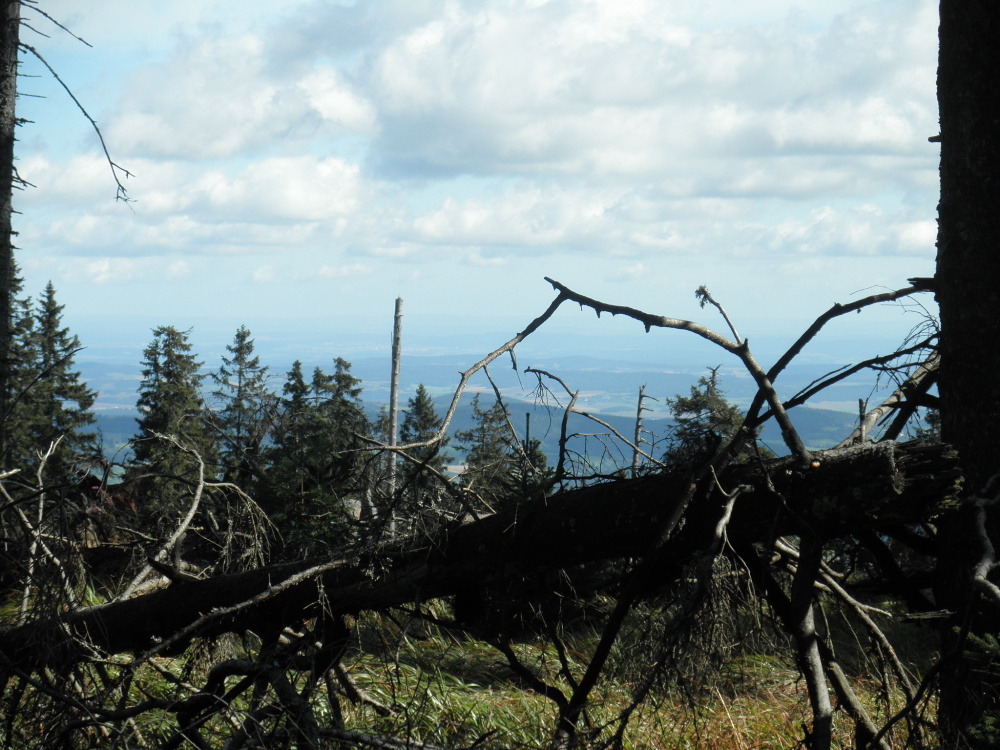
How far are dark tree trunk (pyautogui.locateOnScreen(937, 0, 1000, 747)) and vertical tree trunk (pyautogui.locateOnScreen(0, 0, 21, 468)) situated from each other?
271 inches

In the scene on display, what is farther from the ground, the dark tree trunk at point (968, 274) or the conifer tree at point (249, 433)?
the dark tree trunk at point (968, 274)

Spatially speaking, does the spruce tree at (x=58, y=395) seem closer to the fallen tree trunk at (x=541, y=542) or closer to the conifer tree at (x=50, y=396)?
the conifer tree at (x=50, y=396)

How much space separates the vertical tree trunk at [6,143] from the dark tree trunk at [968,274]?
689 cm

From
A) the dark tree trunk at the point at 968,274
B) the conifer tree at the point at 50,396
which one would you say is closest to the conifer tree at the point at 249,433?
the dark tree trunk at the point at 968,274

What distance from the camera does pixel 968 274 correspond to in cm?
318

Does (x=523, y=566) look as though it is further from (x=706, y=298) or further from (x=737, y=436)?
(x=706, y=298)

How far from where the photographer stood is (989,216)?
3.16 metres

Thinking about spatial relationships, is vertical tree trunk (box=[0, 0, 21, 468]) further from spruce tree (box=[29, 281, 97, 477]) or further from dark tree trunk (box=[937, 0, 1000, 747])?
spruce tree (box=[29, 281, 97, 477])

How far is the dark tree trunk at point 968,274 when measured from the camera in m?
2.98

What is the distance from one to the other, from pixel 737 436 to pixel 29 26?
23.3 ft

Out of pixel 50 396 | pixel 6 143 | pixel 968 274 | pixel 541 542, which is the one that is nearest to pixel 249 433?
pixel 6 143

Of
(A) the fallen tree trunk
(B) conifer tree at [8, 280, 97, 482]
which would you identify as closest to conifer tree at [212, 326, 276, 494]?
(A) the fallen tree trunk

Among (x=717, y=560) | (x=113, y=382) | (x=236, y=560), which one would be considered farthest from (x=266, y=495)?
(x=113, y=382)

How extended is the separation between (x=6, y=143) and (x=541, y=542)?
634 centimetres
